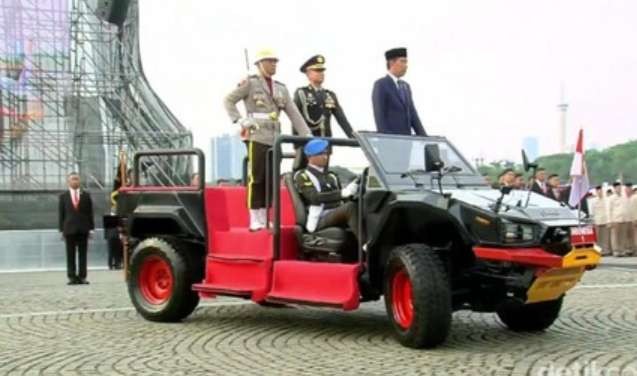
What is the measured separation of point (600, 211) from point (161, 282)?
13.7 meters

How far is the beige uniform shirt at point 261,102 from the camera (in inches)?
369

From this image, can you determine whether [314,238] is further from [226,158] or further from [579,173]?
[579,173]

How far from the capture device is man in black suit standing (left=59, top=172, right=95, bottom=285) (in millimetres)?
14836

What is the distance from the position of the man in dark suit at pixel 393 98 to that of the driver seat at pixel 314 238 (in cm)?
111

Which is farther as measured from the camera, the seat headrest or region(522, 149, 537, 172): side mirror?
the seat headrest

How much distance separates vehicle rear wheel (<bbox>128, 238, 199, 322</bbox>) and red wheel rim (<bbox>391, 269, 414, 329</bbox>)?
7.99 ft

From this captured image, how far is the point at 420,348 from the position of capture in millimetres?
7340

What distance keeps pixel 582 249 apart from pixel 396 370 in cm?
175

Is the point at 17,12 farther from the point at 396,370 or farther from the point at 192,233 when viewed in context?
the point at 396,370

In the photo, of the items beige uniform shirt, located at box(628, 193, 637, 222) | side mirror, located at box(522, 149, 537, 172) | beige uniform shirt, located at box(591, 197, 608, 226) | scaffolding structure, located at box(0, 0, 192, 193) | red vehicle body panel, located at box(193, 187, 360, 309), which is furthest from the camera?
scaffolding structure, located at box(0, 0, 192, 193)

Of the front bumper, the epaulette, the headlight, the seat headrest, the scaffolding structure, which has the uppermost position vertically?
the scaffolding structure

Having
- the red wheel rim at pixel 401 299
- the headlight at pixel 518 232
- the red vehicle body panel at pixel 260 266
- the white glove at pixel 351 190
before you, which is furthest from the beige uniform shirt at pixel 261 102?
the headlight at pixel 518 232

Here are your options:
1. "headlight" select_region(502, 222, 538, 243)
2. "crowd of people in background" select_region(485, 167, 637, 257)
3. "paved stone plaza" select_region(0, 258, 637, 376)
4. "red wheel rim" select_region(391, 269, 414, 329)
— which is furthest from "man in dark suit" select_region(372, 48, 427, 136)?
"crowd of people in background" select_region(485, 167, 637, 257)

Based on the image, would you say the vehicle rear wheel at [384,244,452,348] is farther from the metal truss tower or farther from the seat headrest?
the metal truss tower
